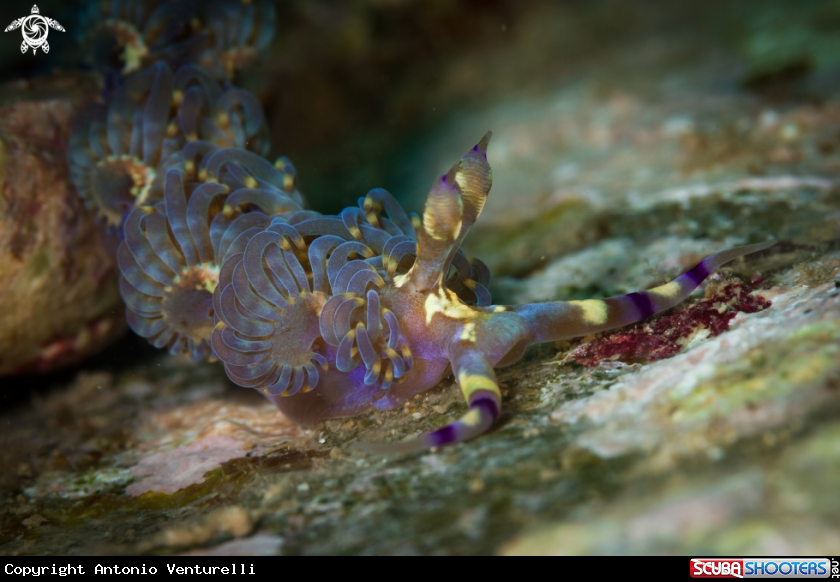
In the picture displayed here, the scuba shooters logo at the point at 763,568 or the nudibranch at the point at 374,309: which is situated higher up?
the nudibranch at the point at 374,309

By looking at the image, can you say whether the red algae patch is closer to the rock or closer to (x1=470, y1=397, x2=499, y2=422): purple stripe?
(x1=470, y1=397, x2=499, y2=422): purple stripe

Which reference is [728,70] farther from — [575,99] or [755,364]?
[755,364]

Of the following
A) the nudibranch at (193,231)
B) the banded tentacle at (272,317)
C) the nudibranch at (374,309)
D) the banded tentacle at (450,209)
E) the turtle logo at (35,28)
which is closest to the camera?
the banded tentacle at (450,209)

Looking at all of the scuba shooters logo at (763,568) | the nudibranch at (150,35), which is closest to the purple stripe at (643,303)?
the scuba shooters logo at (763,568)

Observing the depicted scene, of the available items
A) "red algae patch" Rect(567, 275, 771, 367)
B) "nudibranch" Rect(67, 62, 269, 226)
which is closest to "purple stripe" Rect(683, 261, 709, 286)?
"red algae patch" Rect(567, 275, 771, 367)

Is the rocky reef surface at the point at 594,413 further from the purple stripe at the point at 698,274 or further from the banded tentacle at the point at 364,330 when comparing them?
the banded tentacle at the point at 364,330

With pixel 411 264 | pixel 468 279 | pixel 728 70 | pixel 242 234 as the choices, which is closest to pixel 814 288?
pixel 468 279
